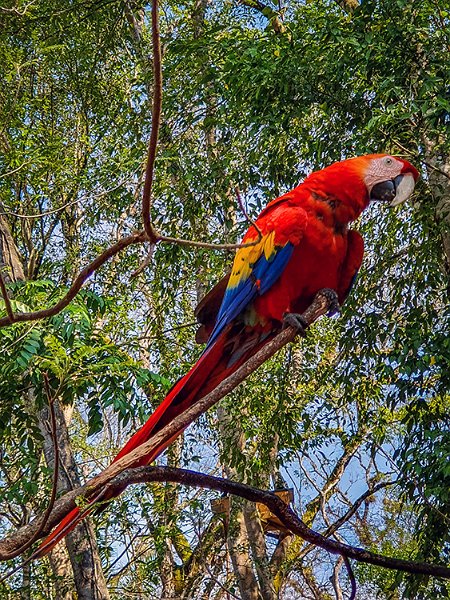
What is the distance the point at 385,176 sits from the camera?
5.62 feet

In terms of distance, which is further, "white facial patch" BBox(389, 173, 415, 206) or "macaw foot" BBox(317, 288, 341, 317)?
"white facial patch" BBox(389, 173, 415, 206)

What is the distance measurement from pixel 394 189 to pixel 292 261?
35 cm

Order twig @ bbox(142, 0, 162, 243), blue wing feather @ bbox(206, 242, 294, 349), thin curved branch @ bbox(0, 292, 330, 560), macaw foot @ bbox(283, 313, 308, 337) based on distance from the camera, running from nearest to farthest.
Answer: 1. twig @ bbox(142, 0, 162, 243)
2. thin curved branch @ bbox(0, 292, 330, 560)
3. macaw foot @ bbox(283, 313, 308, 337)
4. blue wing feather @ bbox(206, 242, 294, 349)

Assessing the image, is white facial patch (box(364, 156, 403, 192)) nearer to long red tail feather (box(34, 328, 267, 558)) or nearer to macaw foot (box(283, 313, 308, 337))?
macaw foot (box(283, 313, 308, 337))

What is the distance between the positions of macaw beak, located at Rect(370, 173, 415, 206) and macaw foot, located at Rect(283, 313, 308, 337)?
1.37 ft

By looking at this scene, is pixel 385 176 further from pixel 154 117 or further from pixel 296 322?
pixel 154 117

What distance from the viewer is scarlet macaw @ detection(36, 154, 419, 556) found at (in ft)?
5.01

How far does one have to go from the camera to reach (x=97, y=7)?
3.43 m

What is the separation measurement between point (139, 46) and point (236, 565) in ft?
8.89

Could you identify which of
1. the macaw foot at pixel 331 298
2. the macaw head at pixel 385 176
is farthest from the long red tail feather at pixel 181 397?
the macaw head at pixel 385 176

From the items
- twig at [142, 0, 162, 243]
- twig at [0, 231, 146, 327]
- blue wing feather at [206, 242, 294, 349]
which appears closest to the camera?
twig at [142, 0, 162, 243]

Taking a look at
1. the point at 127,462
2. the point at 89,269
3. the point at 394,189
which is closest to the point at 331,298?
the point at 394,189

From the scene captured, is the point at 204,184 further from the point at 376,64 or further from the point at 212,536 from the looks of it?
the point at 212,536

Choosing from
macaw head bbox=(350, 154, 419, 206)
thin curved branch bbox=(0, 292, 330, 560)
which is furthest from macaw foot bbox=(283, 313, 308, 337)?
macaw head bbox=(350, 154, 419, 206)
